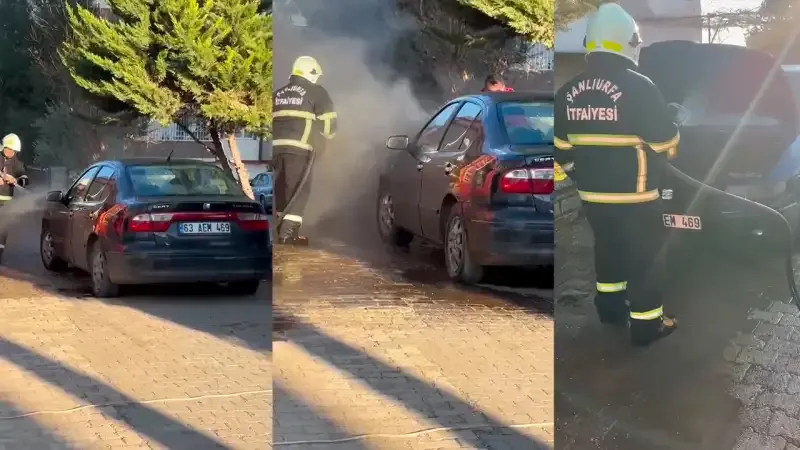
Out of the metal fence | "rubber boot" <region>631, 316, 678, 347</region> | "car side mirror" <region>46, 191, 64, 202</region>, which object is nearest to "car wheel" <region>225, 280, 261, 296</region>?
the metal fence

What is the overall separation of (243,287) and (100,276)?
2.13ft

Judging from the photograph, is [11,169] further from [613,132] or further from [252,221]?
[613,132]

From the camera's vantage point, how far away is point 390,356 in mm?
2871

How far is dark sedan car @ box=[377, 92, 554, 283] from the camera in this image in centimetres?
273

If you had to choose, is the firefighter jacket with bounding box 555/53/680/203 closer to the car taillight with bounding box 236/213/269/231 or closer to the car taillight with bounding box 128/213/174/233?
the car taillight with bounding box 236/213/269/231

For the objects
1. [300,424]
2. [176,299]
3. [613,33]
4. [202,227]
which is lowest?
[300,424]

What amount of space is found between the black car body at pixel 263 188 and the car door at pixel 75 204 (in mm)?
679

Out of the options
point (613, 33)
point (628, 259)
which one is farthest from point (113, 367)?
point (613, 33)

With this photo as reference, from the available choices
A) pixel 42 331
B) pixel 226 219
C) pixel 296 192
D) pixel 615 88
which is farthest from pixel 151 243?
pixel 615 88

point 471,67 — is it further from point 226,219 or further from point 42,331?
point 42,331

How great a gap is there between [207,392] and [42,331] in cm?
79

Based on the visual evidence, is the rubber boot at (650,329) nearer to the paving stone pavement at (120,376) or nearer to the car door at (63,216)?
the paving stone pavement at (120,376)

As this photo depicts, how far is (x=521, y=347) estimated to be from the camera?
Result: 114 inches

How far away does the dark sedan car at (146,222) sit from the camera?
3.86 meters
